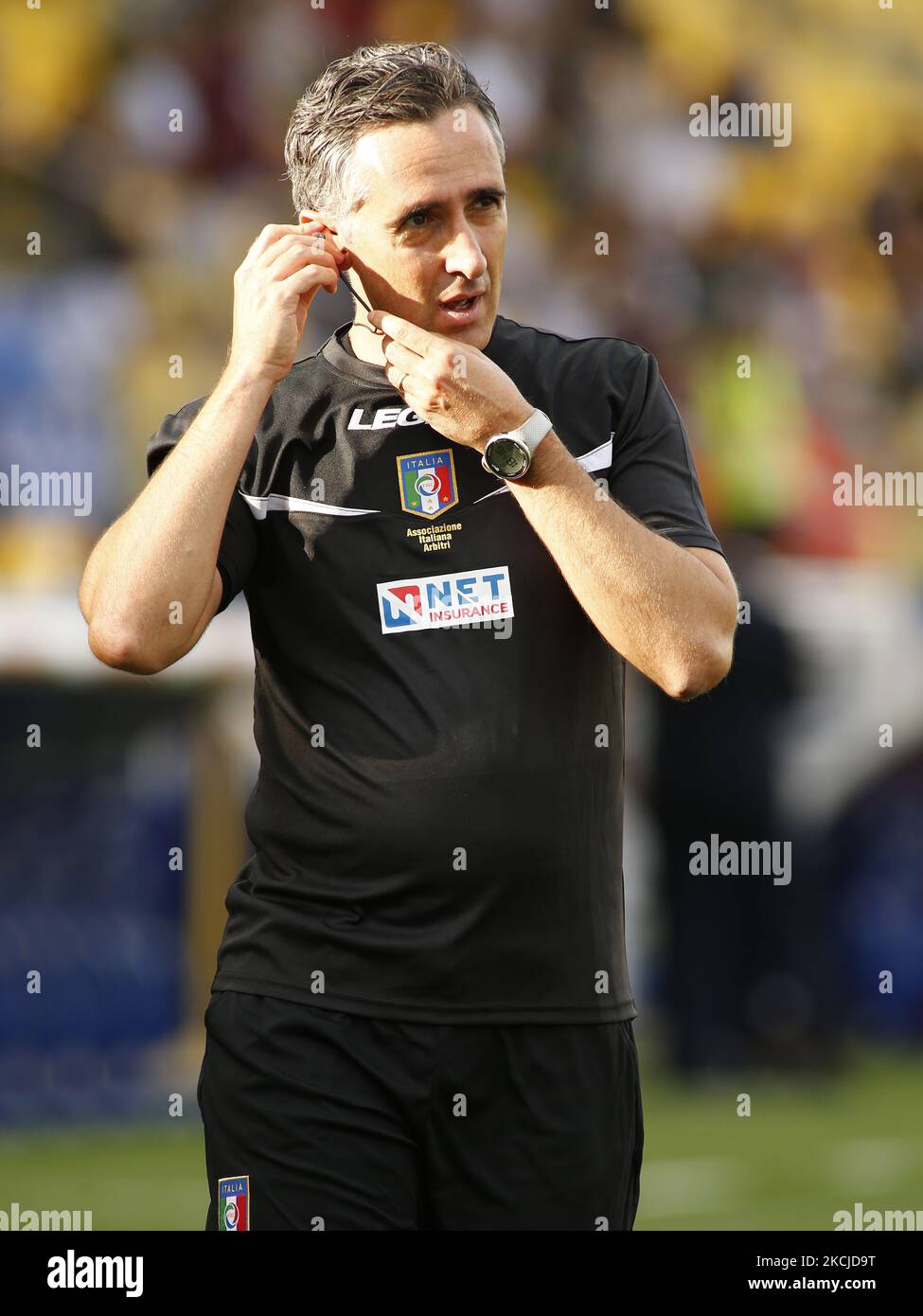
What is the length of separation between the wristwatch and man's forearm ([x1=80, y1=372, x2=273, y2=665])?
0.37m

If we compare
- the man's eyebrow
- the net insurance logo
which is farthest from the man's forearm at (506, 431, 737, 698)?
the net insurance logo

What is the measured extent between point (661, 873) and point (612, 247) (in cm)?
326

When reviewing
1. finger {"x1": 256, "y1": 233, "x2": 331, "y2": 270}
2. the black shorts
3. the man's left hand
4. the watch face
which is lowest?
the black shorts

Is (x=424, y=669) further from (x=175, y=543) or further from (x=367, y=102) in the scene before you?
(x=367, y=102)

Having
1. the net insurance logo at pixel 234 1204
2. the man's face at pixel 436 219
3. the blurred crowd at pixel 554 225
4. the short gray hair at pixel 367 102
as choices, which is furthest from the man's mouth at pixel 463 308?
the blurred crowd at pixel 554 225

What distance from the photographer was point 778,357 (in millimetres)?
9578

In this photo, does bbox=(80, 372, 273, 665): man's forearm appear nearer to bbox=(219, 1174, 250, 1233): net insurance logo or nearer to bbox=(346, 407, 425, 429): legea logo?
bbox=(346, 407, 425, 429): legea logo

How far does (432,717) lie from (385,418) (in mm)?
468

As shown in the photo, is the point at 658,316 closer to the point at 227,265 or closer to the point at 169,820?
the point at 227,265

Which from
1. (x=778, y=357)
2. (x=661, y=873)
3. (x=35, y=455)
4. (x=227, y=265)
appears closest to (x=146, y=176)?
(x=227, y=265)

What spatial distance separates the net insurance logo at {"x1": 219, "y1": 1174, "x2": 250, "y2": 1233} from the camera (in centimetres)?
261

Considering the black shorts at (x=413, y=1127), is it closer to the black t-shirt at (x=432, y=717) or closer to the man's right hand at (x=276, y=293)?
the black t-shirt at (x=432, y=717)

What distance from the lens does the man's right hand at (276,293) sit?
2734mm

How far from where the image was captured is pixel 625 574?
8.41 feet
